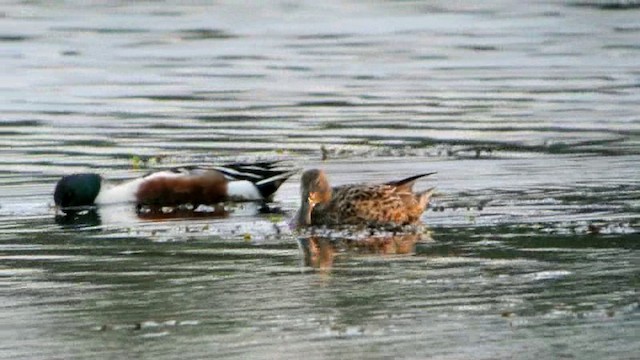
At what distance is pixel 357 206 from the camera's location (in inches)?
530

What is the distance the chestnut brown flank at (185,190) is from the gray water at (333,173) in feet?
0.77

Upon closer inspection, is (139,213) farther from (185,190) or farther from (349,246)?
(349,246)

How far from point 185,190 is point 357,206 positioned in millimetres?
2697

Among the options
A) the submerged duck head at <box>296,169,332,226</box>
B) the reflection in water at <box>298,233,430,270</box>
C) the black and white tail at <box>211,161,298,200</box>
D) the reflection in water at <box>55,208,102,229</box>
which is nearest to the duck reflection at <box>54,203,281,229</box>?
the reflection in water at <box>55,208,102,229</box>

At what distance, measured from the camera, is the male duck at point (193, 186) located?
15742mm

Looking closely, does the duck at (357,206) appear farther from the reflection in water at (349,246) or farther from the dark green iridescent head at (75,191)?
the dark green iridescent head at (75,191)

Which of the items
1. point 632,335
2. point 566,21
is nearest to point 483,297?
point 632,335

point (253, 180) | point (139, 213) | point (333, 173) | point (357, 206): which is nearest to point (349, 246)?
point (357, 206)

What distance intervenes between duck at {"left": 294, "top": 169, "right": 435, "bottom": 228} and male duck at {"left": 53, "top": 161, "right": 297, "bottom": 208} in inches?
85.0

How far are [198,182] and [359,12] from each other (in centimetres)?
1955

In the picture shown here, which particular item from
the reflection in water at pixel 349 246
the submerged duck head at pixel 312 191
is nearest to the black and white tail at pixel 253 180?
the submerged duck head at pixel 312 191

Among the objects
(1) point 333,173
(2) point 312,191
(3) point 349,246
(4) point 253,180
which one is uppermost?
(2) point 312,191

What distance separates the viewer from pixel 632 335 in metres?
9.23

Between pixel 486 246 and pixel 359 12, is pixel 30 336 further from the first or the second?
pixel 359 12
